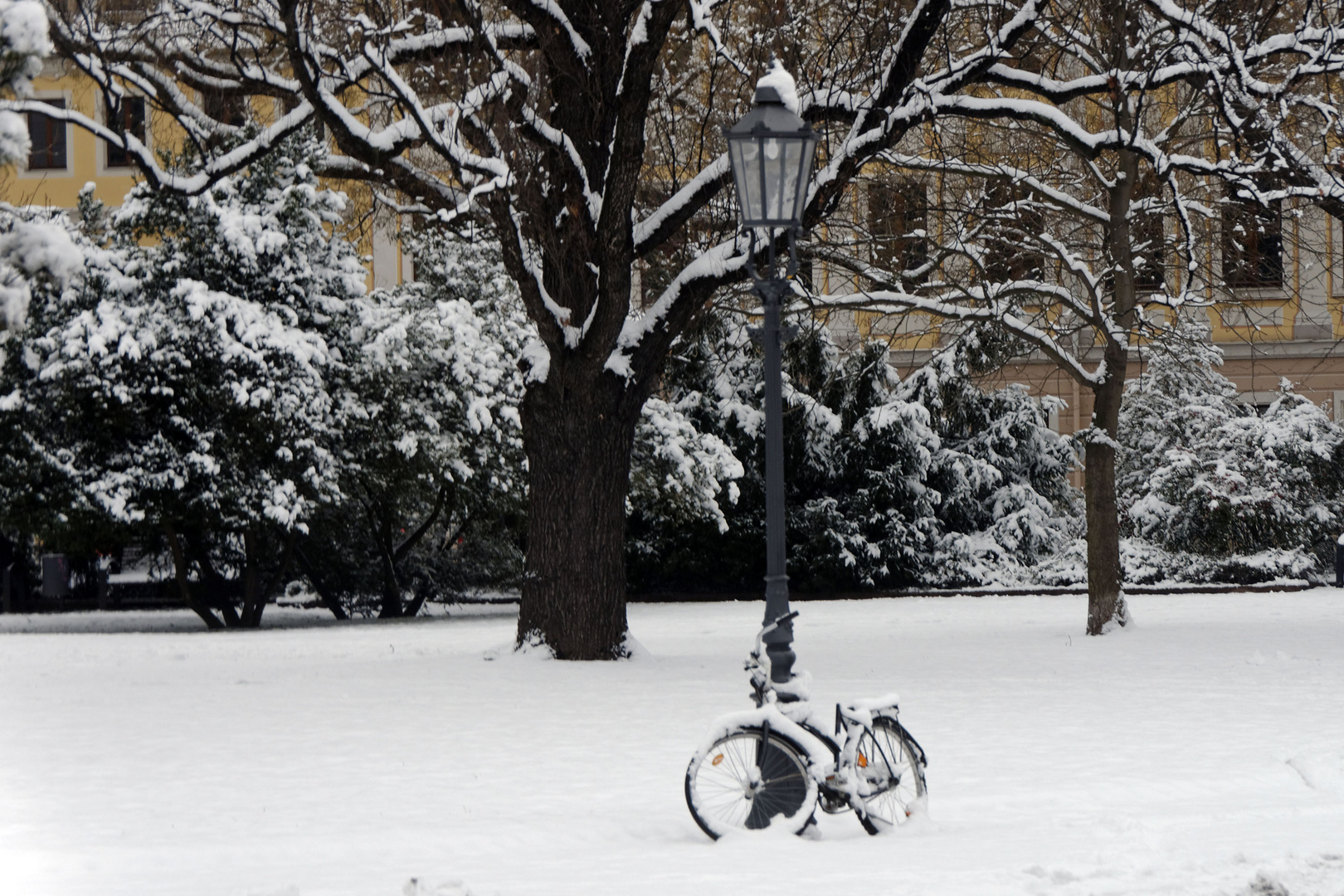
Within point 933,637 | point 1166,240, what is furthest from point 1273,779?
point 1166,240

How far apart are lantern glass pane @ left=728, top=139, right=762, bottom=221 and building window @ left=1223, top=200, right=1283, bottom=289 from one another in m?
9.94

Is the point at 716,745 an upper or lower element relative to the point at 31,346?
lower

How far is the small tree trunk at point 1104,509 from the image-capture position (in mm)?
18141

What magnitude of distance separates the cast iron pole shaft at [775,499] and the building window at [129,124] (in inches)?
297

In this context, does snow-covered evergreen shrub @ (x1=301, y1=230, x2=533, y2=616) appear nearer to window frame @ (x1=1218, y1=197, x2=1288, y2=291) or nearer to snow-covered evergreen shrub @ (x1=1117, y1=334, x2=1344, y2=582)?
window frame @ (x1=1218, y1=197, x2=1288, y2=291)

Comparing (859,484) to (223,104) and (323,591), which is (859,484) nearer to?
(323,591)

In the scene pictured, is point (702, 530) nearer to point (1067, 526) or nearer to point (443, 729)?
point (1067, 526)

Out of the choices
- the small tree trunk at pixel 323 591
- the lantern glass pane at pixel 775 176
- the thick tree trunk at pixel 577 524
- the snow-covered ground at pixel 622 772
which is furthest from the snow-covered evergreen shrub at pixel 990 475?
the lantern glass pane at pixel 775 176

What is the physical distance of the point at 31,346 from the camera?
2209 cm

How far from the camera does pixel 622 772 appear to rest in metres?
9.62

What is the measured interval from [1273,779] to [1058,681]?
15.6 ft

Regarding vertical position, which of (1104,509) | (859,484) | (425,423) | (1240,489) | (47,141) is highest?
(47,141)

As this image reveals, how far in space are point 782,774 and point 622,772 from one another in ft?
6.76

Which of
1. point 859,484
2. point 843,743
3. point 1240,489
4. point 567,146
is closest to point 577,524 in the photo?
point 567,146
